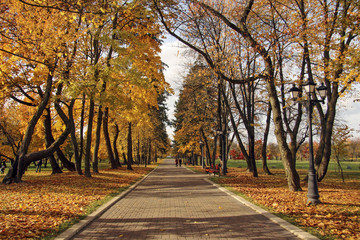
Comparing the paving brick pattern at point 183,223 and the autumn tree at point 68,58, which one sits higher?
the autumn tree at point 68,58

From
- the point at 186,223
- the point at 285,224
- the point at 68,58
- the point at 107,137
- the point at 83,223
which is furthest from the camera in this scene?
the point at 107,137

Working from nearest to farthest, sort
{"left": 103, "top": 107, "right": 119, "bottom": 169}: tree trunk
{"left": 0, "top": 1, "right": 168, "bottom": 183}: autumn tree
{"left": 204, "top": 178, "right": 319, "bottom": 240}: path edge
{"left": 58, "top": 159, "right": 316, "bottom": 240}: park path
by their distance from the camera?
{"left": 204, "top": 178, "right": 319, "bottom": 240}: path edge → {"left": 58, "top": 159, "right": 316, "bottom": 240}: park path → {"left": 0, "top": 1, "right": 168, "bottom": 183}: autumn tree → {"left": 103, "top": 107, "right": 119, "bottom": 169}: tree trunk

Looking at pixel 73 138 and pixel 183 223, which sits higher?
pixel 73 138

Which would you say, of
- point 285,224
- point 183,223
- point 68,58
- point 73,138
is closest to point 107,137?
point 73,138

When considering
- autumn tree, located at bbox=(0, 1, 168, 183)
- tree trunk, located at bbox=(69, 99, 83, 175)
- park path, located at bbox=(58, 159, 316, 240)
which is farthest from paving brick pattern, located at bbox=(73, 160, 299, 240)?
tree trunk, located at bbox=(69, 99, 83, 175)

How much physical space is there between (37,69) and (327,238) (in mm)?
14563

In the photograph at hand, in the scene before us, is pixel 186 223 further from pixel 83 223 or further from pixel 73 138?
pixel 73 138

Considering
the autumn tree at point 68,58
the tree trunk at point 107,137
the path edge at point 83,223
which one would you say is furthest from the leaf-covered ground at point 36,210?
the tree trunk at point 107,137

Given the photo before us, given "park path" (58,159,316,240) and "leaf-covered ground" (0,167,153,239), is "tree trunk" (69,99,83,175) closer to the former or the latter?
"leaf-covered ground" (0,167,153,239)

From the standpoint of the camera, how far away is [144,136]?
38812 mm

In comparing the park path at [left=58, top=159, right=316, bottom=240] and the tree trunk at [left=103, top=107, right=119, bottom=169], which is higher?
the tree trunk at [left=103, top=107, right=119, bottom=169]

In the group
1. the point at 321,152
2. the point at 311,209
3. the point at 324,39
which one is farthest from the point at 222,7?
the point at 311,209

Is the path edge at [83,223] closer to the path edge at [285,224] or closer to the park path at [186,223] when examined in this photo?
the park path at [186,223]

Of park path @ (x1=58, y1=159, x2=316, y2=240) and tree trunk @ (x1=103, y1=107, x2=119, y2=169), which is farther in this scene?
tree trunk @ (x1=103, y1=107, x2=119, y2=169)
